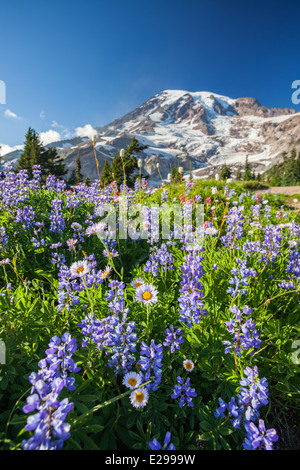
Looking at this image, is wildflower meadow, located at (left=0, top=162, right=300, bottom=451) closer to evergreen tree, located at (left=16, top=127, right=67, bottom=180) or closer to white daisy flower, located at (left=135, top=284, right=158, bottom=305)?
white daisy flower, located at (left=135, top=284, right=158, bottom=305)

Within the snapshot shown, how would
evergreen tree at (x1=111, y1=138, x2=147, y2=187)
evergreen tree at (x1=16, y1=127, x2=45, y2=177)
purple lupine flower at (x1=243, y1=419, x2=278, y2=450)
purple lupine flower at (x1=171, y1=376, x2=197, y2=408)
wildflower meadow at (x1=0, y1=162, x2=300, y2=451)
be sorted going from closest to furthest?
1. purple lupine flower at (x1=243, y1=419, x2=278, y2=450)
2. wildflower meadow at (x1=0, y1=162, x2=300, y2=451)
3. purple lupine flower at (x1=171, y1=376, x2=197, y2=408)
4. evergreen tree at (x1=111, y1=138, x2=147, y2=187)
5. evergreen tree at (x1=16, y1=127, x2=45, y2=177)

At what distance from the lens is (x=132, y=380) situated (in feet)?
5.00

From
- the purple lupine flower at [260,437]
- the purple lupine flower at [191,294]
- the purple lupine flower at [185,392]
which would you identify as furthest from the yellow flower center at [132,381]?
the purple lupine flower at [260,437]

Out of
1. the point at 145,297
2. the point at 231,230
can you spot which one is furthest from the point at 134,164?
the point at 145,297

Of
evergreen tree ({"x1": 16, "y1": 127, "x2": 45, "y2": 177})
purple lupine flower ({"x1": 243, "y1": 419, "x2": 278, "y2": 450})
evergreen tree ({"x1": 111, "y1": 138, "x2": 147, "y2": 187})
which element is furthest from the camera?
evergreen tree ({"x1": 16, "y1": 127, "x2": 45, "y2": 177})

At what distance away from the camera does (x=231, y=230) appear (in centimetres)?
355

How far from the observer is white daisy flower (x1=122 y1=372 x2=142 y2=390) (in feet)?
4.89

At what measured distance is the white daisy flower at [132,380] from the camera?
149 cm

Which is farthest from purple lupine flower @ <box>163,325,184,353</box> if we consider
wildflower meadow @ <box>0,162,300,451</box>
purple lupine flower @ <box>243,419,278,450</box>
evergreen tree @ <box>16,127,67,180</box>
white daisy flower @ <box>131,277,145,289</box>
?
evergreen tree @ <box>16,127,67,180</box>

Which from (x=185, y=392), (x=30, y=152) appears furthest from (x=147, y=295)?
(x=30, y=152)

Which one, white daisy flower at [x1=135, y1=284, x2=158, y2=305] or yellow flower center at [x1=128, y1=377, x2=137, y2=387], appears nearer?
yellow flower center at [x1=128, y1=377, x2=137, y2=387]
